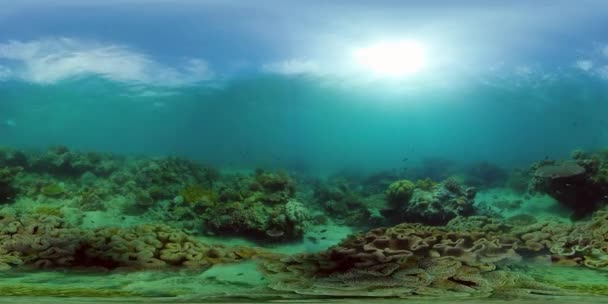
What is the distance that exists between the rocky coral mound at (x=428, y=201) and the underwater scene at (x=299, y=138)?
0.07ft

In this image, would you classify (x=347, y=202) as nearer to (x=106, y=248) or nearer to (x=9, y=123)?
(x=106, y=248)

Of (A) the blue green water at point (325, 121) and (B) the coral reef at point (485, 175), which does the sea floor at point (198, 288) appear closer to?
(B) the coral reef at point (485, 175)

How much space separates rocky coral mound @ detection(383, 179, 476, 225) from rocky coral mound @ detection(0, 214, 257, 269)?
1.63 metres

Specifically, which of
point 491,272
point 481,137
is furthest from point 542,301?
point 481,137

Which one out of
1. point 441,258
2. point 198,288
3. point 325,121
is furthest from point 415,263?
point 198,288

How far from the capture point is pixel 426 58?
8.87m

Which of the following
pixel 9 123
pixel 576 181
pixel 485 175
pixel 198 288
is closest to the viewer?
pixel 198 288

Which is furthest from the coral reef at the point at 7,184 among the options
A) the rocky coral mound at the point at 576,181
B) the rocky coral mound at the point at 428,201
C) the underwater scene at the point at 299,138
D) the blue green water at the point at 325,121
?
the rocky coral mound at the point at 576,181

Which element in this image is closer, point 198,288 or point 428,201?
point 198,288

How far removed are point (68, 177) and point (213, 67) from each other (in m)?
2.02

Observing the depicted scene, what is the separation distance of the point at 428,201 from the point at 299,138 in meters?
1.57

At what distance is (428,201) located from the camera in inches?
342

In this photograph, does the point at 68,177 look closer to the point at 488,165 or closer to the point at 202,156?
the point at 202,156

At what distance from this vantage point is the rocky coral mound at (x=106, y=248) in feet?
28.0
